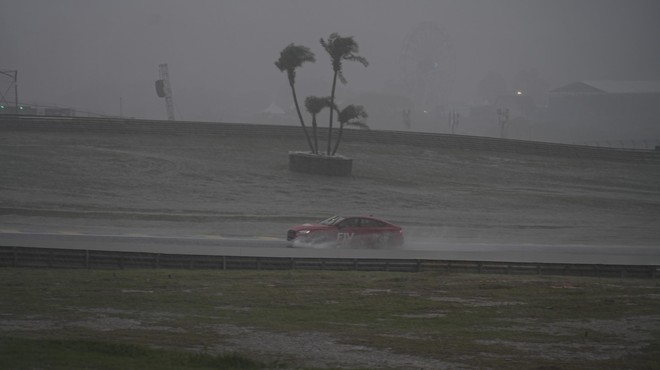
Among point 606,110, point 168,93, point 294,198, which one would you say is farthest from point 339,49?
point 606,110

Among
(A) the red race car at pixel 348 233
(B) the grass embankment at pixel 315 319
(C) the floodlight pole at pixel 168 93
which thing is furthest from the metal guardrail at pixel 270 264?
(C) the floodlight pole at pixel 168 93

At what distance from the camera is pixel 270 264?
20703 millimetres

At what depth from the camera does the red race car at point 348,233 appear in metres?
24.9

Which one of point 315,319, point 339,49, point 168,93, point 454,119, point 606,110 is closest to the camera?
point 315,319

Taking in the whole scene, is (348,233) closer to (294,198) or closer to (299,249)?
(299,249)

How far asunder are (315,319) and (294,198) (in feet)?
74.1

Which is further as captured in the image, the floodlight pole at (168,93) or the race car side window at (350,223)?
the floodlight pole at (168,93)

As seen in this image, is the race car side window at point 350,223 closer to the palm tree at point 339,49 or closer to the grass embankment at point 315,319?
the grass embankment at point 315,319

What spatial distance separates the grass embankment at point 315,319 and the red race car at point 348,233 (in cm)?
508

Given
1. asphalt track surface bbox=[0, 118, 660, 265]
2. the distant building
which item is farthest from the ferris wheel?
asphalt track surface bbox=[0, 118, 660, 265]

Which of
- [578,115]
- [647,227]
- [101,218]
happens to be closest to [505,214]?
[647,227]

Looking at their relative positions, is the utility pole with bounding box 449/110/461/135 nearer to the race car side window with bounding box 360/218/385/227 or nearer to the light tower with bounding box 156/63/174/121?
the light tower with bounding box 156/63/174/121

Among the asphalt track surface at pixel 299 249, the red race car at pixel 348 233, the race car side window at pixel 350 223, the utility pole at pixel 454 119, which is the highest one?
the utility pole at pixel 454 119

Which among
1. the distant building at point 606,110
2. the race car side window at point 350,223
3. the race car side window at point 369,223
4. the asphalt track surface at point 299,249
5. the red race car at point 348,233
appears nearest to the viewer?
the asphalt track surface at point 299,249
